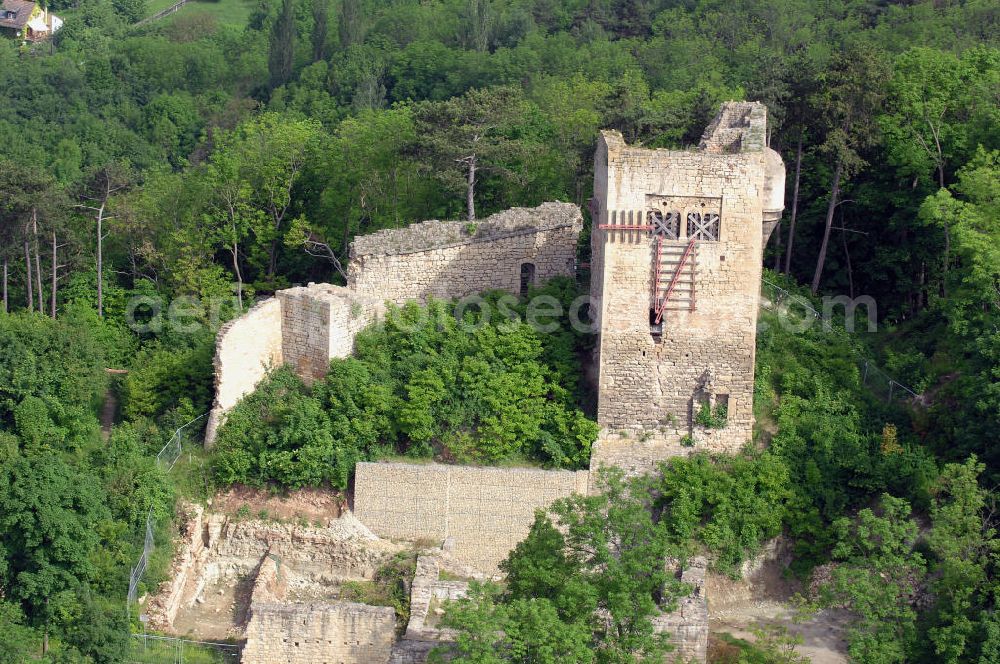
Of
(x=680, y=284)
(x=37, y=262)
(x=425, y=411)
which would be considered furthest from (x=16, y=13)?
(x=680, y=284)

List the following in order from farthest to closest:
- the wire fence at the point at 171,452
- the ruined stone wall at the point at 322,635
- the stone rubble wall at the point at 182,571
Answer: the wire fence at the point at 171,452 < the stone rubble wall at the point at 182,571 < the ruined stone wall at the point at 322,635

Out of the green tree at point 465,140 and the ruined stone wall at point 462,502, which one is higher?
the green tree at point 465,140

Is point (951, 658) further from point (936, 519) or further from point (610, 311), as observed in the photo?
point (610, 311)

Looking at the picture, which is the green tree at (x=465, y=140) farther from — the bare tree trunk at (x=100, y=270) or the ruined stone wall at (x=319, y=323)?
the bare tree trunk at (x=100, y=270)

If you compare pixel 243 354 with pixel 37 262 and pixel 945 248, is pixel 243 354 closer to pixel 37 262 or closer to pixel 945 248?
pixel 37 262

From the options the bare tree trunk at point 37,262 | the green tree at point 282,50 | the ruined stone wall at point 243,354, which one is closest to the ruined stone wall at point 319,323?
the ruined stone wall at point 243,354

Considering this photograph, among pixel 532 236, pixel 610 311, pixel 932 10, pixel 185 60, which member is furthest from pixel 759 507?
pixel 185 60
